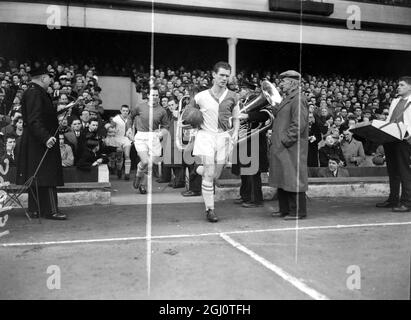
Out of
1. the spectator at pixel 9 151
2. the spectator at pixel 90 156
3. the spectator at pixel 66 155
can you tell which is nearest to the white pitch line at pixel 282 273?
the spectator at pixel 90 156

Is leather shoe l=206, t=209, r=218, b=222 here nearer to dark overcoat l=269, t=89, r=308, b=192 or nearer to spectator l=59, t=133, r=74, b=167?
dark overcoat l=269, t=89, r=308, b=192

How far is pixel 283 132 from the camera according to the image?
6.80m

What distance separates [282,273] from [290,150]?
280 centimetres

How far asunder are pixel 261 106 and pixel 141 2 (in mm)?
8638

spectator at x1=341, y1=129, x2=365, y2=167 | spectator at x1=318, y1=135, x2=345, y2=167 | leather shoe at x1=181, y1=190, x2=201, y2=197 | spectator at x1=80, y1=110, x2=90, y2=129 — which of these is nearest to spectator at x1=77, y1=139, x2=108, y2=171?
spectator at x1=80, y1=110, x2=90, y2=129

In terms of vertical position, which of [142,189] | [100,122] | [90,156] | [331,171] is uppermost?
[100,122]

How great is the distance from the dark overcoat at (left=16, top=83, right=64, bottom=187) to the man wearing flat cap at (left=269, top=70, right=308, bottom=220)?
10.7ft

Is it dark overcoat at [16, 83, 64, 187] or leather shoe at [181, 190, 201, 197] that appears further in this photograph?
leather shoe at [181, 190, 201, 197]

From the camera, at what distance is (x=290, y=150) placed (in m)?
6.77

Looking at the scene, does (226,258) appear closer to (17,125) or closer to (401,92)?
(401,92)

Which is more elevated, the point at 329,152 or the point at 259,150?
the point at 259,150

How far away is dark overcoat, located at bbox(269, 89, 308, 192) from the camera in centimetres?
665

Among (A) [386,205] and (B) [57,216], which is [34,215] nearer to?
A: (B) [57,216]

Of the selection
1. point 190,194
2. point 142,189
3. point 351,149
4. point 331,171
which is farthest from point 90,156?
point 351,149
